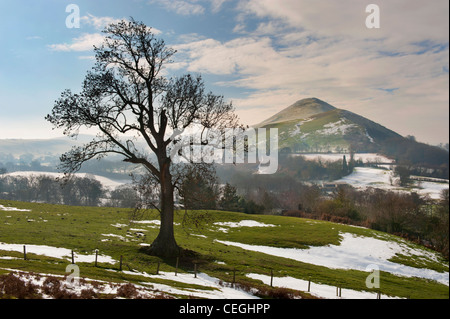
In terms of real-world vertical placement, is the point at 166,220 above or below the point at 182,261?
above

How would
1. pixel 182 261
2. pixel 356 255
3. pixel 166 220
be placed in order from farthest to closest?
pixel 356 255 < pixel 166 220 < pixel 182 261

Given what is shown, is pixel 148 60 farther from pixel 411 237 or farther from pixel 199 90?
pixel 411 237

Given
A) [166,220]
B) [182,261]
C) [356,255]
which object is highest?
[166,220]

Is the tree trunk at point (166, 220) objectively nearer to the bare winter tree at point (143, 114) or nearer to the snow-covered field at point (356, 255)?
the bare winter tree at point (143, 114)

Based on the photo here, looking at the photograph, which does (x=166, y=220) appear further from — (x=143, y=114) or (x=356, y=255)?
(x=356, y=255)

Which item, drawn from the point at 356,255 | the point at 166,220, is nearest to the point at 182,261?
the point at 166,220

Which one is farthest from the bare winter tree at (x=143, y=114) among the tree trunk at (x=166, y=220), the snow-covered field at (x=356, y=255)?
the snow-covered field at (x=356, y=255)

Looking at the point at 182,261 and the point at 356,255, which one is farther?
the point at 356,255

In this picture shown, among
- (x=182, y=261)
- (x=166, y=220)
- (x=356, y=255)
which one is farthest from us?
(x=356, y=255)

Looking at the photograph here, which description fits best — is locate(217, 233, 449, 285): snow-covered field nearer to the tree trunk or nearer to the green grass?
the green grass

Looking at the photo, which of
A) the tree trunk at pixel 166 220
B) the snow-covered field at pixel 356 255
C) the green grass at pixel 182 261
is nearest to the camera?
the green grass at pixel 182 261

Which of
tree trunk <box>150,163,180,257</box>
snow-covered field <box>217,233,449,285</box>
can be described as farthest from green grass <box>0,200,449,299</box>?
snow-covered field <box>217,233,449,285</box>

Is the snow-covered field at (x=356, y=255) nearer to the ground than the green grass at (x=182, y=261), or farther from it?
nearer to the ground
